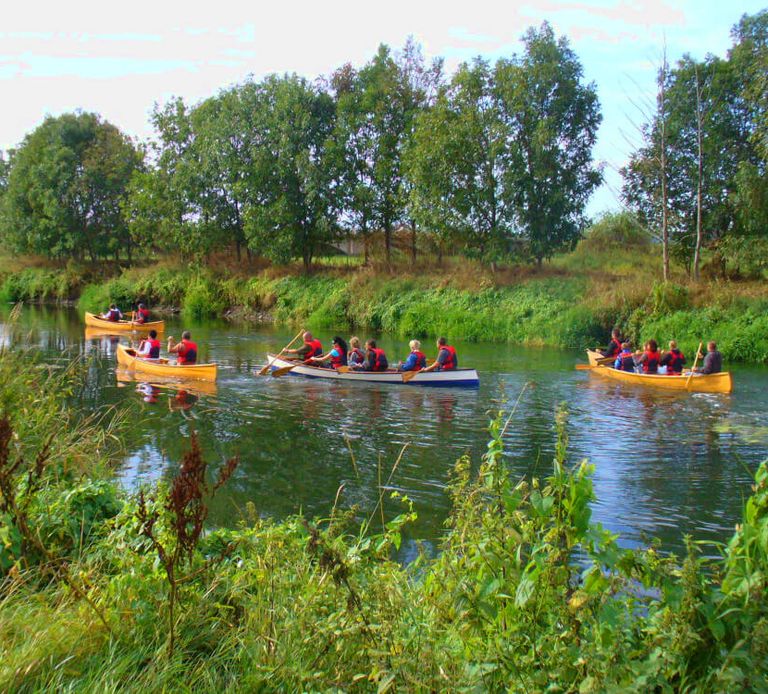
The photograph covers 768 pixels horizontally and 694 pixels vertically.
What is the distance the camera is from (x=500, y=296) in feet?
104

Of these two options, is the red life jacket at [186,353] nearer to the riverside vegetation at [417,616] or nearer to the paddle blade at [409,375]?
the paddle blade at [409,375]

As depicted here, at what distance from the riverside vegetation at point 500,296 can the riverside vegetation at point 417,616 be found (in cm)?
2164

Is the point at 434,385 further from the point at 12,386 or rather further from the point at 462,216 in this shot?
the point at 462,216

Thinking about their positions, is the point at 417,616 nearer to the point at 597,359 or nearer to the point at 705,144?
the point at 597,359

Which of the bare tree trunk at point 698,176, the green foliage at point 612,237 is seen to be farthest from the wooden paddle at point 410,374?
the green foliage at point 612,237

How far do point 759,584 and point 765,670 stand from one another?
1.15 ft

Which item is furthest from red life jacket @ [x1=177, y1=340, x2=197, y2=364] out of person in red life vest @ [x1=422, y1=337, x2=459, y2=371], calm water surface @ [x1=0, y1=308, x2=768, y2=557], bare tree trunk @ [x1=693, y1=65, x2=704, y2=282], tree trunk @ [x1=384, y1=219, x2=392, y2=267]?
tree trunk @ [x1=384, y1=219, x2=392, y2=267]

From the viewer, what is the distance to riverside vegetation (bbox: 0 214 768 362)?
25250 millimetres

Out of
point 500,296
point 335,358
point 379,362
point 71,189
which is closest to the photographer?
point 379,362

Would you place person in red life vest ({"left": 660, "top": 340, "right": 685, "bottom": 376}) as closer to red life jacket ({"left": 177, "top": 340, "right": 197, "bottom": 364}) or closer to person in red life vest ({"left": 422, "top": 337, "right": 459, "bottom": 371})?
person in red life vest ({"left": 422, "top": 337, "right": 459, "bottom": 371})

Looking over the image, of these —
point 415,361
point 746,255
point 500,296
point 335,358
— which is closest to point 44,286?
point 500,296

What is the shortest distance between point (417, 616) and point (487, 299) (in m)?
28.0

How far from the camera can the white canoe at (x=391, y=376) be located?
1873 centimetres

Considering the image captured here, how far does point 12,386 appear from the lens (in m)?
7.92
